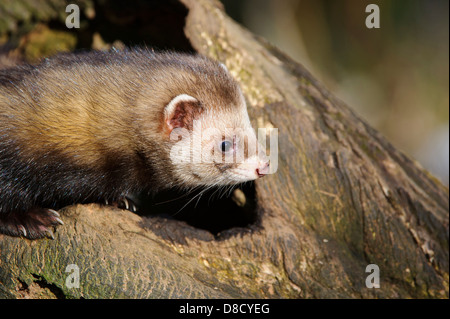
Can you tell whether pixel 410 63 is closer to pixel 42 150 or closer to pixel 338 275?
pixel 338 275

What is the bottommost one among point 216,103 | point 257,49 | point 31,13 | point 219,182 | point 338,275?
point 338,275

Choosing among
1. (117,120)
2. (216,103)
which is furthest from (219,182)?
(117,120)

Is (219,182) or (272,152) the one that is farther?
(272,152)

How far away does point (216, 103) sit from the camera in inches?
141

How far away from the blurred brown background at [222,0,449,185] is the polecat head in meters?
7.55

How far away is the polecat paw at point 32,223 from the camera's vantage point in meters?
3.35

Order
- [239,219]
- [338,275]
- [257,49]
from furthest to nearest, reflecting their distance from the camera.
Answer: [257,49] → [239,219] → [338,275]

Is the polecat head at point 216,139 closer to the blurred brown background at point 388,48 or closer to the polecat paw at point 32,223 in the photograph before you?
the polecat paw at point 32,223

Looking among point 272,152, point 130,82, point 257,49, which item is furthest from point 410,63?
point 130,82

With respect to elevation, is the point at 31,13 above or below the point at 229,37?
above

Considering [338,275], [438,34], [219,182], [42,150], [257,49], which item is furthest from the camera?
[438,34]

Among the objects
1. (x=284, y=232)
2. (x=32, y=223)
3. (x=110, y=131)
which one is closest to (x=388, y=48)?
(x=284, y=232)

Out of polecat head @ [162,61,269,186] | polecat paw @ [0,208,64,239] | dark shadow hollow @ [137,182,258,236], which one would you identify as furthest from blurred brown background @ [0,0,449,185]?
polecat paw @ [0,208,64,239]

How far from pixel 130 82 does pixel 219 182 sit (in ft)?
3.25
